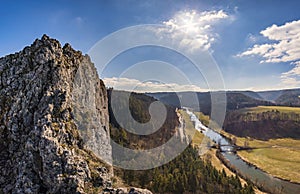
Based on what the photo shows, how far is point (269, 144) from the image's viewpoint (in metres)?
162

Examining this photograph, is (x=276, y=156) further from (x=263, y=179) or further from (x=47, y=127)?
(x=47, y=127)

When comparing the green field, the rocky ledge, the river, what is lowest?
the river

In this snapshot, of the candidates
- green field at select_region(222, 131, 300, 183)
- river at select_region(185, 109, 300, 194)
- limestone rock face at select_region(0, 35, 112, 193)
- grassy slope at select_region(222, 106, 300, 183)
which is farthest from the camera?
grassy slope at select_region(222, 106, 300, 183)

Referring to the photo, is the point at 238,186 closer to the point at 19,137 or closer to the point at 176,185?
the point at 176,185

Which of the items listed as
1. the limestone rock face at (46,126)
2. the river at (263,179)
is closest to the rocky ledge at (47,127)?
the limestone rock face at (46,126)

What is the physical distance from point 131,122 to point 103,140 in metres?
46.5

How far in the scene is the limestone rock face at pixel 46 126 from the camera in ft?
102

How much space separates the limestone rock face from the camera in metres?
31.2

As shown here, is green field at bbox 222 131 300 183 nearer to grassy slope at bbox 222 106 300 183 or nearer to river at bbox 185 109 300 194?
grassy slope at bbox 222 106 300 183

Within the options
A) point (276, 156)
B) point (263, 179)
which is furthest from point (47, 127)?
point (276, 156)

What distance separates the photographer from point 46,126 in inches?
1291

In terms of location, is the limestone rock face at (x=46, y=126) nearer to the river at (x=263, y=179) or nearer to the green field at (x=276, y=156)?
the river at (x=263, y=179)

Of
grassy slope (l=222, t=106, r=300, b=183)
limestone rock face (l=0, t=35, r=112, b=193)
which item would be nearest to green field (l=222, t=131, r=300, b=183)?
grassy slope (l=222, t=106, r=300, b=183)

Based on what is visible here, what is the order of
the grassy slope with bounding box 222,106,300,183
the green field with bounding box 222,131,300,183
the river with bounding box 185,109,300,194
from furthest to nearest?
1. the grassy slope with bounding box 222,106,300,183
2. the green field with bounding box 222,131,300,183
3. the river with bounding box 185,109,300,194
